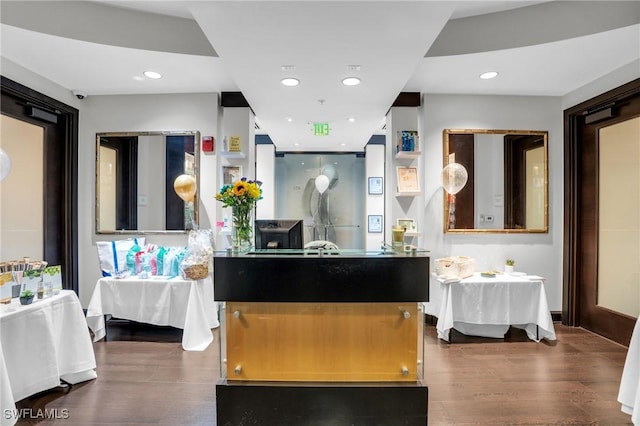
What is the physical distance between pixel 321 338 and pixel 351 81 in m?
2.42

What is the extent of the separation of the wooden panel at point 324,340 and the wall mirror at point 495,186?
241 cm

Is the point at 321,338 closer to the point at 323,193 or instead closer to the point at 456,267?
the point at 456,267

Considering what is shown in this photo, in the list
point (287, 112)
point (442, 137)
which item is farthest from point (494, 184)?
point (287, 112)

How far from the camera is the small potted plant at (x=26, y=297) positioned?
2.24 m

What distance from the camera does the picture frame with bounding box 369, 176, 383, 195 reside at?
6.57 m

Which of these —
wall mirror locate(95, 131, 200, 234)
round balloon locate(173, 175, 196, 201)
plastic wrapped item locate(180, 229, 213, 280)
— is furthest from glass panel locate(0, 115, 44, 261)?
plastic wrapped item locate(180, 229, 213, 280)

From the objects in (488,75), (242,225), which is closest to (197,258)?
(242,225)

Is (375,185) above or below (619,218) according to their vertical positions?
above

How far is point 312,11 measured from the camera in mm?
2215

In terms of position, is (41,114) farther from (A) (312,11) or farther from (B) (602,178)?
(B) (602,178)

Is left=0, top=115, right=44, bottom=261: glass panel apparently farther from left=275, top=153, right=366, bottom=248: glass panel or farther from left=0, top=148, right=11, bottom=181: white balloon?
left=275, top=153, right=366, bottom=248: glass panel

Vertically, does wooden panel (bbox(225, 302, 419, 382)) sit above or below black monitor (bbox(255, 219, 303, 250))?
below

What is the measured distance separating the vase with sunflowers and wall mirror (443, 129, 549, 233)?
268cm

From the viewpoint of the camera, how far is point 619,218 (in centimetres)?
351
